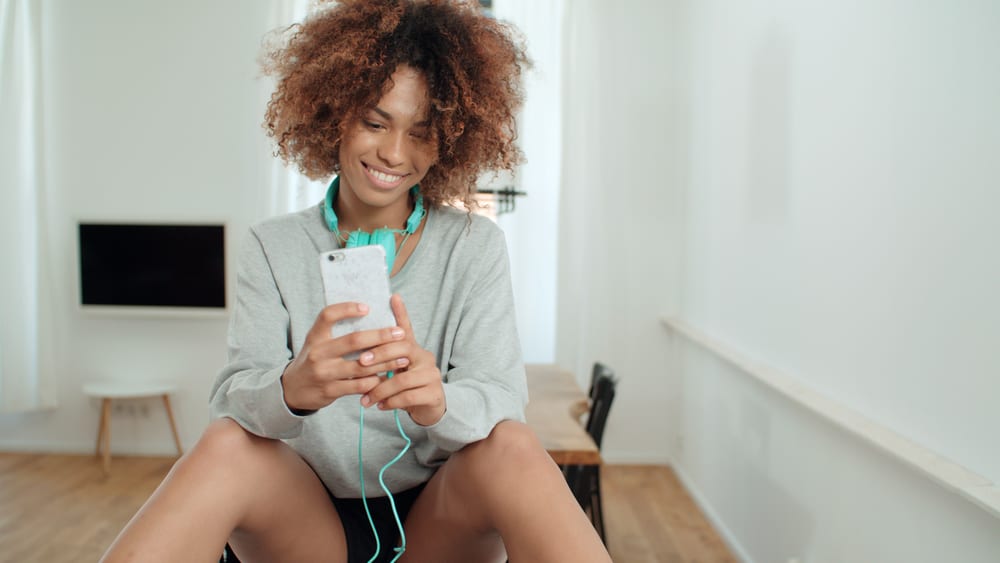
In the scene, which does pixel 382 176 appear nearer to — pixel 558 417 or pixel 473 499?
pixel 473 499

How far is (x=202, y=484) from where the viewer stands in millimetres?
960

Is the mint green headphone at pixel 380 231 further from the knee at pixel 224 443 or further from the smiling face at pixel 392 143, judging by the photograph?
the knee at pixel 224 443

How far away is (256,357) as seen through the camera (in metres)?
1.19

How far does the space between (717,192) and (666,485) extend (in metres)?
1.33

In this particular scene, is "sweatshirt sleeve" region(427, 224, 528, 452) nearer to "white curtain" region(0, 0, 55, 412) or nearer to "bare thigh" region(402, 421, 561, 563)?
"bare thigh" region(402, 421, 561, 563)

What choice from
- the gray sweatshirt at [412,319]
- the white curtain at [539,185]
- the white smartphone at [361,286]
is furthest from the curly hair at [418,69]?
the white curtain at [539,185]

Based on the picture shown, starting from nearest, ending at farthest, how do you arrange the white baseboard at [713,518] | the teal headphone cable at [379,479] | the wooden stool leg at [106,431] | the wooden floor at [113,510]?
the teal headphone cable at [379,479]
the white baseboard at [713,518]
the wooden floor at [113,510]
the wooden stool leg at [106,431]

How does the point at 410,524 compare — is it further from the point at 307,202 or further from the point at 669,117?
the point at 669,117

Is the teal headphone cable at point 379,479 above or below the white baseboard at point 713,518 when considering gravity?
above

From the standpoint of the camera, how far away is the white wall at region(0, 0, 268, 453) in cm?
377

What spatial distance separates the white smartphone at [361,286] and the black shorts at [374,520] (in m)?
0.42

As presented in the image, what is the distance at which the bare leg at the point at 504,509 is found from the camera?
96cm

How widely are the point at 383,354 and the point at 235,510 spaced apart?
28 cm

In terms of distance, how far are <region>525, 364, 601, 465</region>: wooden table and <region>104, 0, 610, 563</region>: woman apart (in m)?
0.55
